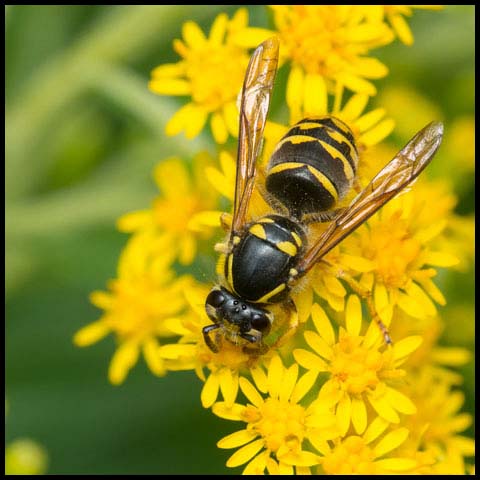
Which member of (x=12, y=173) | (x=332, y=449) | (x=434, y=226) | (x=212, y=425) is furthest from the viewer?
(x=12, y=173)

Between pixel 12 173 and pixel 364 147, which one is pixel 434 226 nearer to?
pixel 364 147

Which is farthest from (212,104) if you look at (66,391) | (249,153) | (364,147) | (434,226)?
(66,391)

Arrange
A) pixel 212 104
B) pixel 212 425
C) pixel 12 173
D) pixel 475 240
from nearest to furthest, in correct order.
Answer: pixel 212 104
pixel 475 240
pixel 212 425
pixel 12 173

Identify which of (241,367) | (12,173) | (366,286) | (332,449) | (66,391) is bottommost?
(332,449)

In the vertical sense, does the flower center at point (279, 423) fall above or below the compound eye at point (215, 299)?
below

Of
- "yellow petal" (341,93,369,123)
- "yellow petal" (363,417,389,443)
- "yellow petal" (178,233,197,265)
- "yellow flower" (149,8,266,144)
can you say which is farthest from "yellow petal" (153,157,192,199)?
"yellow petal" (363,417,389,443)

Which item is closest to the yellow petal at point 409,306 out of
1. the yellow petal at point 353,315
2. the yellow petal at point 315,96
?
the yellow petal at point 353,315

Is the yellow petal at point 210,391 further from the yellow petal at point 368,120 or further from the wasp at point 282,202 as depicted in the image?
the yellow petal at point 368,120
